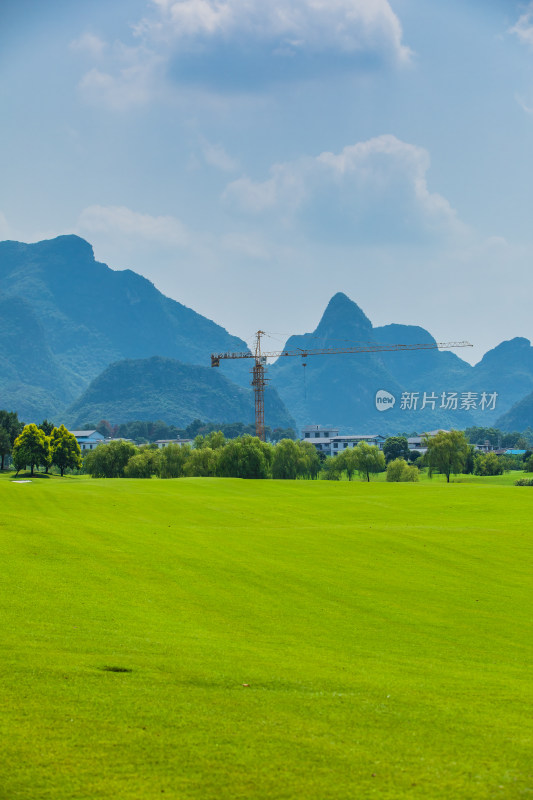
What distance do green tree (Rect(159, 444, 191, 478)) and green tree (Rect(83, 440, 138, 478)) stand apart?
16.8 ft

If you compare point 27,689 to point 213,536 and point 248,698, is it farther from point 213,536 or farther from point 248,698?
point 213,536

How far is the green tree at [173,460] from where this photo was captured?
330 ft

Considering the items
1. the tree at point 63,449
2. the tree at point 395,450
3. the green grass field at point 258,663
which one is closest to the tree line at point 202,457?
the tree at point 63,449

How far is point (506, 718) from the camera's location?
1256cm

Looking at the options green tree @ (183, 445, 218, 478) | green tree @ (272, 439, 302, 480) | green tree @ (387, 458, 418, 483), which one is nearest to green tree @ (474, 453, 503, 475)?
green tree @ (387, 458, 418, 483)

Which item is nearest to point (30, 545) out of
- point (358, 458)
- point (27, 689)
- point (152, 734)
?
point (27, 689)

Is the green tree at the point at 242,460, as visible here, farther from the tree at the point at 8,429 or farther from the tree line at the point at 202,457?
the tree at the point at 8,429

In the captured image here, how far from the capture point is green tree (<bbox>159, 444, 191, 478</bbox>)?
10062cm

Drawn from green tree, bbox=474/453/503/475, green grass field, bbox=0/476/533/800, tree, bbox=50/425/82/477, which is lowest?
green grass field, bbox=0/476/533/800

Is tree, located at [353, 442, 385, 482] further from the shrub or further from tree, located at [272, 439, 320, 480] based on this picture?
the shrub

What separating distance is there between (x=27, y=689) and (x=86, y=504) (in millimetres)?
32311

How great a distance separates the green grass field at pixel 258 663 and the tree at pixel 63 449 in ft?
211

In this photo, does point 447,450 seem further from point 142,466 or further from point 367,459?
point 142,466

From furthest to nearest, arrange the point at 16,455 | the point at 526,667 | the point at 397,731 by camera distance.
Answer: the point at 16,455
the point at 526,667
the point at 397,731
